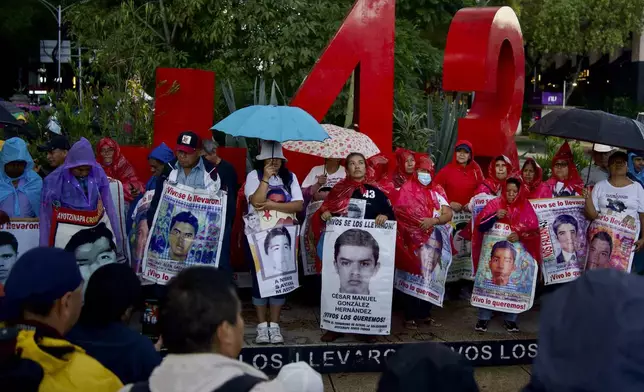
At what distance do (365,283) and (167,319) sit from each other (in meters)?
3.91

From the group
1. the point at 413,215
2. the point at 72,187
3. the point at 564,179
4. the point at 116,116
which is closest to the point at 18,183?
the point at 72,187

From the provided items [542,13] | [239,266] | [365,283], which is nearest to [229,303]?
[365,283]

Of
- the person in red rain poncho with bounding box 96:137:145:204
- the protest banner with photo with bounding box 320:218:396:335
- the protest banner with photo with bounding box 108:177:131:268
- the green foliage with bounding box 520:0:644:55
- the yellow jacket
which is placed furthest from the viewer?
the green foliage with bounding box 520:0:644:55

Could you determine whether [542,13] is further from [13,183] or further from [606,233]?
[13,183]

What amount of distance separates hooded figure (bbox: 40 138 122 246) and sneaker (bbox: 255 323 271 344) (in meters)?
1.57

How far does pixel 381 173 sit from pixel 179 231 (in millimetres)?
2374

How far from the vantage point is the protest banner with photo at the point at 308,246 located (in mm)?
6930

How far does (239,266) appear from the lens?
24.5 ft

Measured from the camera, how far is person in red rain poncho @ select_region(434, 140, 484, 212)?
752cm

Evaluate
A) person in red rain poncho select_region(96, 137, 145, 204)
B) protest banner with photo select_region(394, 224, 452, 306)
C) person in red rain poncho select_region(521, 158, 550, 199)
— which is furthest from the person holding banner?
person in red rain poncho select_region(521, 158, 550, 199)

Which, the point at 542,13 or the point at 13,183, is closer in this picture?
the point at 13,183

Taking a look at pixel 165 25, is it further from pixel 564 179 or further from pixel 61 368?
pixel 61 368

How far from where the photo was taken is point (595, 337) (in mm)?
1944

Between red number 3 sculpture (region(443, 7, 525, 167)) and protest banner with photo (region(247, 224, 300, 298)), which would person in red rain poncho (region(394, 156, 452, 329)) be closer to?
protest banner with photo (region(247, 224, 300, 298))
